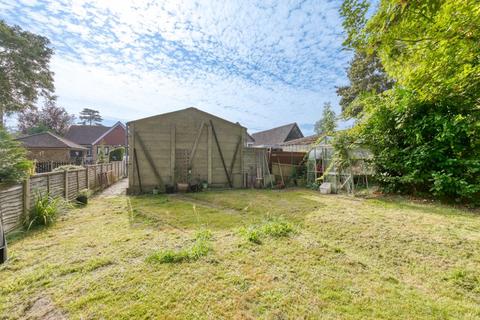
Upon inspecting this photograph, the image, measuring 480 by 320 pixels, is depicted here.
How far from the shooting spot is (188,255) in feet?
9.42

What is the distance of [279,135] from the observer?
26.0 metres

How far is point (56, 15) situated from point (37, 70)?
1597cm

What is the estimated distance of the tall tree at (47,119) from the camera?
27652mm

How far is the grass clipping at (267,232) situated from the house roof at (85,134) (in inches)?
1177

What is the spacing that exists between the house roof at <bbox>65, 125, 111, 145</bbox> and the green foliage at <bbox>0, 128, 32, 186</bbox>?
2639cm

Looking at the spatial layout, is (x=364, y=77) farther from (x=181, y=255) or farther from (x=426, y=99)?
(x=181, y=255)

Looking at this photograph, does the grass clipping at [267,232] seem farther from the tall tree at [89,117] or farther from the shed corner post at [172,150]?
the tall tree at [89,117]

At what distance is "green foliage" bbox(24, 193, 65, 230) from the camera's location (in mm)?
4133

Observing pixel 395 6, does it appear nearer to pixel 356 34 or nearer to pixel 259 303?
pixel 356 34

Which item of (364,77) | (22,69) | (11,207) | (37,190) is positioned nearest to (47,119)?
(22,69)

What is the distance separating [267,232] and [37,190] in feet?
17.0

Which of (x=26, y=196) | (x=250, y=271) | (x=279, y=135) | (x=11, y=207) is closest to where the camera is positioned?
(x=250, y=271)

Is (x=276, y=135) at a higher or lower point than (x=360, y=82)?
lower

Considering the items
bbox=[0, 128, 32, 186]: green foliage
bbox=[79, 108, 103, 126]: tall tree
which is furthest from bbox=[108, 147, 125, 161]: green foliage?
bbox=[79, 108, 103, 126]: tall tree
